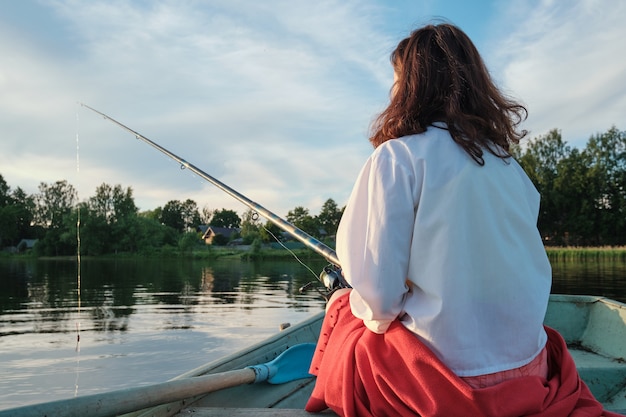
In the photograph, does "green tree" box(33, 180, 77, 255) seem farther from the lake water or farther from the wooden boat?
the wooden boat

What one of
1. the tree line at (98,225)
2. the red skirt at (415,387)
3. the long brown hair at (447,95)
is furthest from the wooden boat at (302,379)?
the tree line at (98,225)

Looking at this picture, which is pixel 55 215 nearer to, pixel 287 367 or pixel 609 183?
pixel 609 183

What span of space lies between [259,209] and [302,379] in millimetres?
1569

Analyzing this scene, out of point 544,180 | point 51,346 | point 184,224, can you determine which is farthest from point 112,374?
point 184,224

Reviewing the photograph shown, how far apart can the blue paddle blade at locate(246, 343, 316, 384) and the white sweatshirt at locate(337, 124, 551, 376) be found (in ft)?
5.61

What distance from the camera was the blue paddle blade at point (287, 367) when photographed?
3129 millimetres

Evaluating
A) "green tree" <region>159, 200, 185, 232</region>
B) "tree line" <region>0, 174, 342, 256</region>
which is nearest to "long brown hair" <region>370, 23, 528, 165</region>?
"tree line" <region>0, 174, 342, 256</region>

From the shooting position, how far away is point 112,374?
6859mm

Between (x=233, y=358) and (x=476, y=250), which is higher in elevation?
(x=476, y=250)

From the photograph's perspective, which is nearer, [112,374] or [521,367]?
[521,367]

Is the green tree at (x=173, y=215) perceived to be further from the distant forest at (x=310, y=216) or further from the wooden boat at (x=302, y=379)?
the wooden boat at (x=302, y=379)

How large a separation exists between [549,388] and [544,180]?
6345 cm

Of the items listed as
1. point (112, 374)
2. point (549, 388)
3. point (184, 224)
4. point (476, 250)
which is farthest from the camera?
point (184, 224)

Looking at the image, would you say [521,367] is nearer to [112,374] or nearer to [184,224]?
[112,374]
